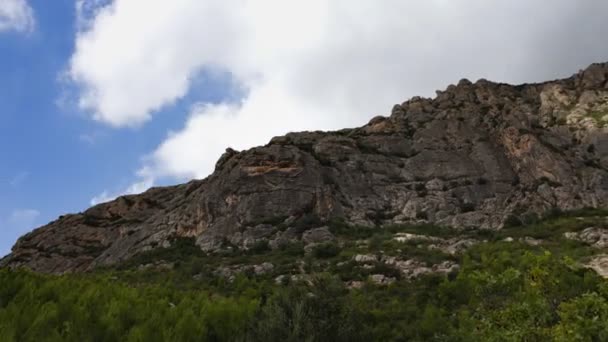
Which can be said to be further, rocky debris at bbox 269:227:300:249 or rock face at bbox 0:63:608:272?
rock face at bbox 0:63:608:272

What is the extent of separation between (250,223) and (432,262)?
23.7 m

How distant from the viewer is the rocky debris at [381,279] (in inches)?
1224

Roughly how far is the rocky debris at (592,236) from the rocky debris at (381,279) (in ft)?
43.9

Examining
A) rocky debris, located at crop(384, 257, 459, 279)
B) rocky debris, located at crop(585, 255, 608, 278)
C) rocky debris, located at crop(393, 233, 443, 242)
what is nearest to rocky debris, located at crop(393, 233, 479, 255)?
rocky debris, located at crop(393, 233, 443, 242)

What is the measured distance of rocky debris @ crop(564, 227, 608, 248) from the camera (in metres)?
35.2

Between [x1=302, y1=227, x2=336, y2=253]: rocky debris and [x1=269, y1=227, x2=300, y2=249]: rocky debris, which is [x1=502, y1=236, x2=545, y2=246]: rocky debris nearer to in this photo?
[x1=302, y1=227, x2=336, y2=253]: rocky debris

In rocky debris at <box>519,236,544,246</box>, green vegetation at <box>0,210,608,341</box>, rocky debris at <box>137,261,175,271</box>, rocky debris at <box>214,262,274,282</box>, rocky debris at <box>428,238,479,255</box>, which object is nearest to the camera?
green vegetation at <box>0,210,608,341</box>

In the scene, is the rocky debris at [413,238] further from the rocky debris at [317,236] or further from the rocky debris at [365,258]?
the rocky debris at [365,258]

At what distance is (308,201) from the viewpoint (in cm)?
5606

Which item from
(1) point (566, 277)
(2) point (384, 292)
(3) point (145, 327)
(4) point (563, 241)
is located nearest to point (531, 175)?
(4) point (563, 241)

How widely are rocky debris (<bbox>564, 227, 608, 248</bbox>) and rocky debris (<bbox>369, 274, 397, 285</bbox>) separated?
13.4 meters

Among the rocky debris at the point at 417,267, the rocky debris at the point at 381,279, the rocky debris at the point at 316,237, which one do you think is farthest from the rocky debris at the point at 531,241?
the rocky debris at the point at 316,237

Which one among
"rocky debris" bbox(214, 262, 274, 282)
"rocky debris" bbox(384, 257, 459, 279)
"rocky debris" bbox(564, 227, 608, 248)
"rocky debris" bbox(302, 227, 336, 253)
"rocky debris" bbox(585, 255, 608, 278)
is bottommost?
"rocky debris" bbox(585, 255, 608, 278)

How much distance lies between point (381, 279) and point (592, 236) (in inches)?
620
